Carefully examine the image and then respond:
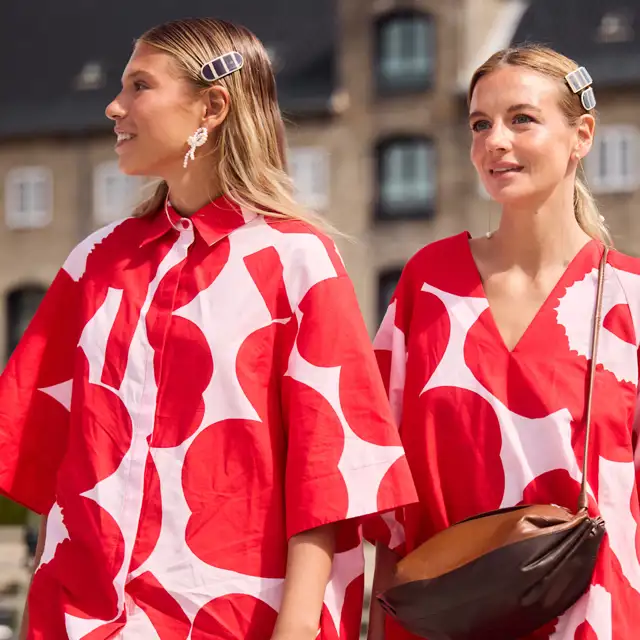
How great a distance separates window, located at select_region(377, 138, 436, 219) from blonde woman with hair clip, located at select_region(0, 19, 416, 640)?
22.5 metres

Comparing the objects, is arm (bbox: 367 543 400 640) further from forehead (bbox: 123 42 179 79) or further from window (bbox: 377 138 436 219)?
window (bbox: 377 138 436 219)

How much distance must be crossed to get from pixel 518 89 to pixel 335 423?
29.7 inches

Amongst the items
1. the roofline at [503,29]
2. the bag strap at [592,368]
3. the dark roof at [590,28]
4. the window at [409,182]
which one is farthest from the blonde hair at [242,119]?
the roofline at [503,29]

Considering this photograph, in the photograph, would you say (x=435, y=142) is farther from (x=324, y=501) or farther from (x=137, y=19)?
(x=324, y=501)

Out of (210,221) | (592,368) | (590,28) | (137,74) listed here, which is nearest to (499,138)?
(592,368)

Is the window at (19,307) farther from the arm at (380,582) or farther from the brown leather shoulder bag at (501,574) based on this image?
the brown leather shoulder bag at (501,574)

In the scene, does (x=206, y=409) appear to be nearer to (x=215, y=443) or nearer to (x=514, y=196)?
(x=215, y=443)

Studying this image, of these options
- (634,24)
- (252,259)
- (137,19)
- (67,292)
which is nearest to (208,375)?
(252,259)

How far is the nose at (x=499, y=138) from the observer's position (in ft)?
8.07

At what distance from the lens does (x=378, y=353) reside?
2.63m

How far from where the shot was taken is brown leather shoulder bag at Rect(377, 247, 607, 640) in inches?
85.6

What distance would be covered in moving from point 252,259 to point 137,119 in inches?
13.4

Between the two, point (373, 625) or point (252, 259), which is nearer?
point (252, 259)

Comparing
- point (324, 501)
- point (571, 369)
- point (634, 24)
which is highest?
point (634, 24)
